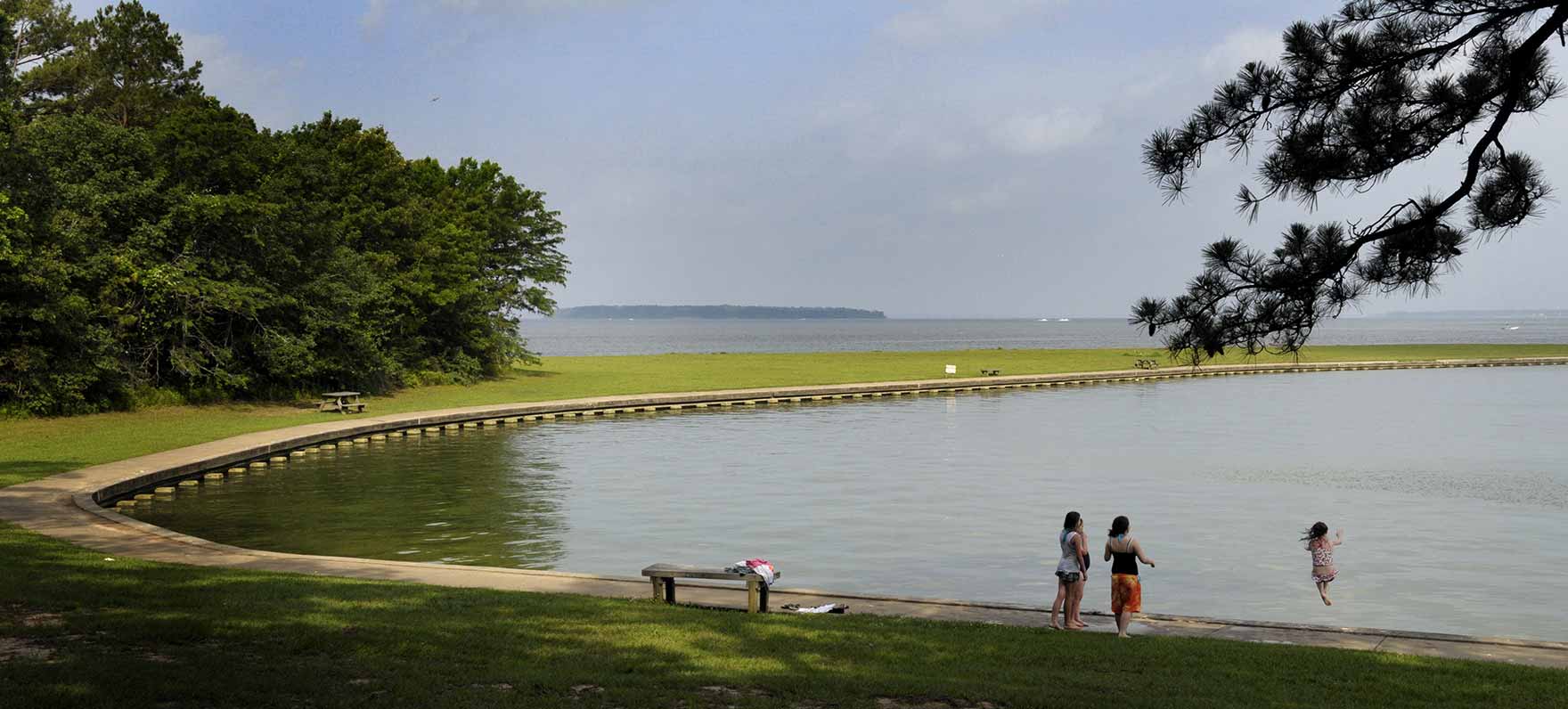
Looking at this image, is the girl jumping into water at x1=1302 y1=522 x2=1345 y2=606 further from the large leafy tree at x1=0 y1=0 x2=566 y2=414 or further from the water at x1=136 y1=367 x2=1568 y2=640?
the large leafy tree at x1=0 y1=0 x2=566 y2=414

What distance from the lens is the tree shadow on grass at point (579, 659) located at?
31.3 feet

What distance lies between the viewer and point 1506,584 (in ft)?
64.0

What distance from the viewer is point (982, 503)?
2788 cm

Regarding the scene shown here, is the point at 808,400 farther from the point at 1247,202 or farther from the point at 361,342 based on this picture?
the point at 1247,202

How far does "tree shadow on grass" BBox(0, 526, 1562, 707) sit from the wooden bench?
433mm

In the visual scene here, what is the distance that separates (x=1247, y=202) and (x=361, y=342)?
135 feet

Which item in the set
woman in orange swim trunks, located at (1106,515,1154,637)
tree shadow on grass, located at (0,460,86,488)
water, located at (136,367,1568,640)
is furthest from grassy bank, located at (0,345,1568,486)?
woman in orange swim trunks, located at (1106,515,1154,637)

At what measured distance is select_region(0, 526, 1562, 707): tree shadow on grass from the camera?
955 centimetres

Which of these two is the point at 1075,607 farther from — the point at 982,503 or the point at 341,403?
the point at 341,403

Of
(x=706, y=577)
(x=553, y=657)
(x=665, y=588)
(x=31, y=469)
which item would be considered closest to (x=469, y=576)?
(x=665, y=588)

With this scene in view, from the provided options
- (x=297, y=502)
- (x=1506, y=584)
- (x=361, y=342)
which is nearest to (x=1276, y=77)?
(x=1506, y=584)

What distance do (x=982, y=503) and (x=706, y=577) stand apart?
579 inches

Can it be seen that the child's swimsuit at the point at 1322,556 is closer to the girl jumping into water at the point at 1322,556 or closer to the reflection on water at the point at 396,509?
the girl jumping into water at the point at 1322,556

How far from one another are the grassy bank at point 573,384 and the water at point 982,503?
3590mm
